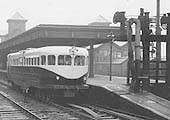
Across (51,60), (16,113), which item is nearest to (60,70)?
(51,60)

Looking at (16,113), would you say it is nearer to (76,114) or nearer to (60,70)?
(76,114)

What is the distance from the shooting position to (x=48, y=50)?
18234 millimetres

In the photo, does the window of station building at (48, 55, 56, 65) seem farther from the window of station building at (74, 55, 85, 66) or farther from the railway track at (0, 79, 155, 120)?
the railway track at (0, 79, 155, 120)

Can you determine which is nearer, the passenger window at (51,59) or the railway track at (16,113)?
the railway track at (16,113)

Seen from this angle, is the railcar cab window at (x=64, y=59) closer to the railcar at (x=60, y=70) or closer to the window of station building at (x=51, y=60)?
the railcar at (x=60, y=70)

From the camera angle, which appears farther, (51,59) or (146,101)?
(51,59)

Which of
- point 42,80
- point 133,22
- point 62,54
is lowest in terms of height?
point 42,80

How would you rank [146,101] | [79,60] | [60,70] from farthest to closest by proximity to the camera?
1. [79,60]
2. [60,70]
3. [146,101]

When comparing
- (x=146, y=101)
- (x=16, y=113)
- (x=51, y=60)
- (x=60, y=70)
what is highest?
(x=51, y=60)

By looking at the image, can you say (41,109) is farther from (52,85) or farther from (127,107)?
(127,107)

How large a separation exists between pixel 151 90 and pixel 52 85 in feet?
16.0

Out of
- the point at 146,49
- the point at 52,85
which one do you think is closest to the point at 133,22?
the point at 146,49

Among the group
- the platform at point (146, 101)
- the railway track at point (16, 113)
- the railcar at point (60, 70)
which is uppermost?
the railcar at point (60, 70)

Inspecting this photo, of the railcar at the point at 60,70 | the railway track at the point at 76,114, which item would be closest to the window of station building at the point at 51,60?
the railcar at the point at 60,70
